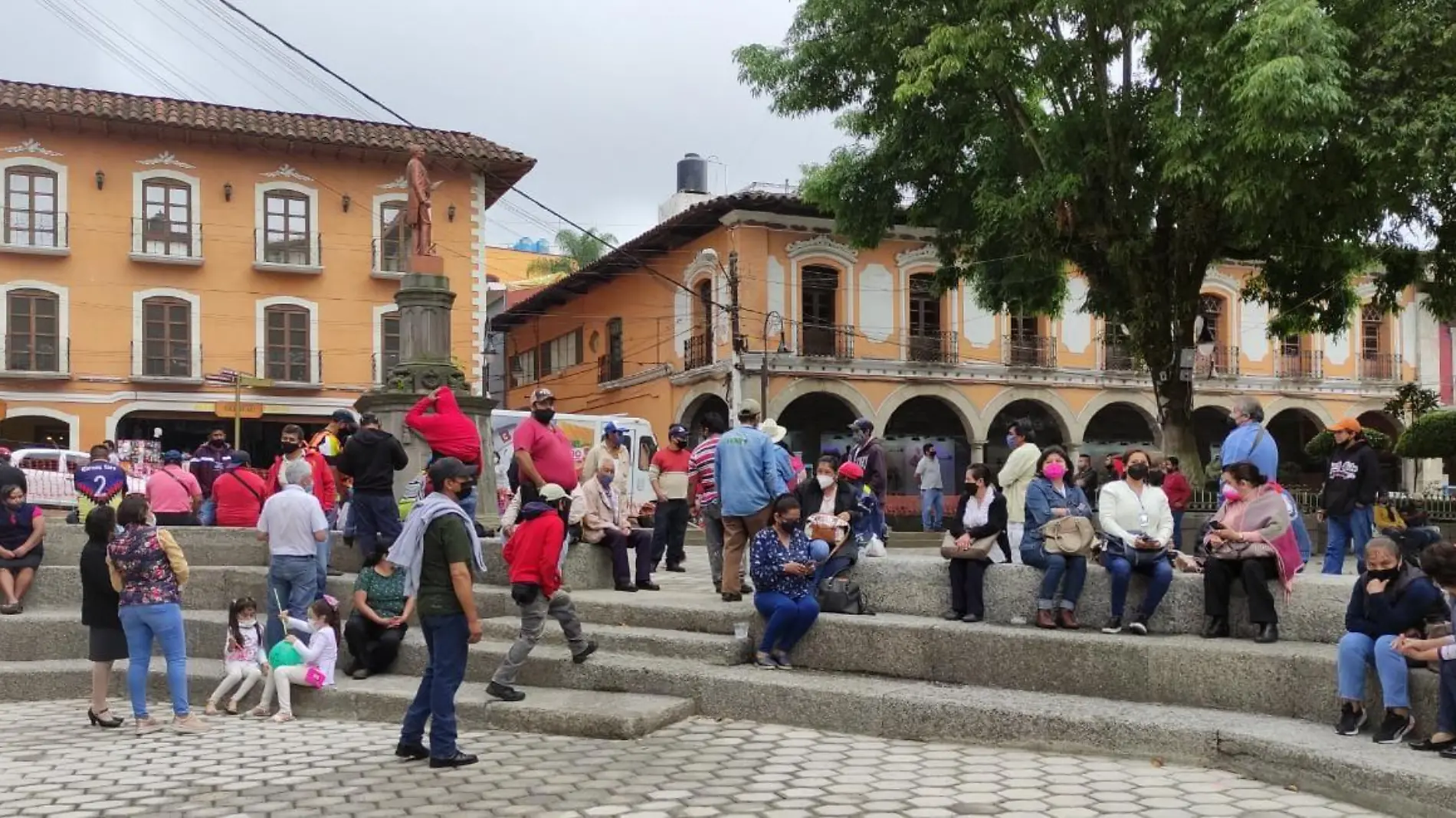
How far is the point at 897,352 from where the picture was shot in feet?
101

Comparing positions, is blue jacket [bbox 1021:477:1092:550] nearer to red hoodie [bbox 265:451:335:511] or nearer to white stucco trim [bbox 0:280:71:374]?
red hoodie [bbox 265:451:335:511]

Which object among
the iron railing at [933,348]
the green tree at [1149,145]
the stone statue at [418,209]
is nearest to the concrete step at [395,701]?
the stone statue at [418,209]

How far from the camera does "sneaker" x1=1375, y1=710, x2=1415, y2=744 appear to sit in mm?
6156

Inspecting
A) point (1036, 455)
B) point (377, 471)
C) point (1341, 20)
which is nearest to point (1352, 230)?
point (1341, 20)

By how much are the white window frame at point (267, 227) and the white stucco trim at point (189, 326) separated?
1.70 metres

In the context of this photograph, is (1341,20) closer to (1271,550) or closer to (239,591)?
(1271,550)

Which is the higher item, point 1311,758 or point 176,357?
point 176,357

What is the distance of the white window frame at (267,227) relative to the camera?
29.5 m

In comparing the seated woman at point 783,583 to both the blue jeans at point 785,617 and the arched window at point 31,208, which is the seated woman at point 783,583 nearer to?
the blue jeans at point 785,617

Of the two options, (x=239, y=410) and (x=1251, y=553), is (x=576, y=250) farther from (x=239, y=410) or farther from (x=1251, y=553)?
(x=1251, y=553)

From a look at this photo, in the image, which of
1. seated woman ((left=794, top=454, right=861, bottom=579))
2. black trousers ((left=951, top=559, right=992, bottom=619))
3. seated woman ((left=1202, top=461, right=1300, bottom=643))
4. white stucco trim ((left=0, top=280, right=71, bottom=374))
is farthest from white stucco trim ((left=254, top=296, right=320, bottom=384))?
seated woman ((left=1202, top=461, right=1300, bottom=643))

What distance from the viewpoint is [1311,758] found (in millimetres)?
6008

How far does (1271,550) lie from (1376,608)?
1.01 m

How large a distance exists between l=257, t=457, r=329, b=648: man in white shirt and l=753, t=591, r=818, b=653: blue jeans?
12.0 feet
